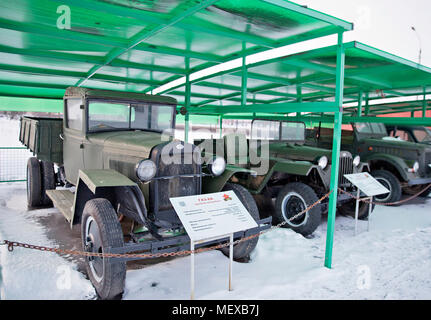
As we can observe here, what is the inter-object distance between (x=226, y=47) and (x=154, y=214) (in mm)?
3462

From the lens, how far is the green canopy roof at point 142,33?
12.4ft

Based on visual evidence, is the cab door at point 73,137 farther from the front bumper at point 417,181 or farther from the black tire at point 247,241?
the front bumper at point 417,181

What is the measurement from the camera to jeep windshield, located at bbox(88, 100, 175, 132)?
14.2ft

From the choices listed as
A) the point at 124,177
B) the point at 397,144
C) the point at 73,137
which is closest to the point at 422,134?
the point at 397,144

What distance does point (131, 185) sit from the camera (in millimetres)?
2979

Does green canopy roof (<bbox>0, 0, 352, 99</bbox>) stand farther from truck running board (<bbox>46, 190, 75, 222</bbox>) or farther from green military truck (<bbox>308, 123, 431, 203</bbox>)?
green military truck (<bbox>308, 123, 431, 203</bbox>)

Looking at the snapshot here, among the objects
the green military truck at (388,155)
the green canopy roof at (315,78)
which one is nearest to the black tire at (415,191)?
the green military truck at (388,155)

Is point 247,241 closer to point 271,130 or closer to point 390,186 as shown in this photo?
point 271,130

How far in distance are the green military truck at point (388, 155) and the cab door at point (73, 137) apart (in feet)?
17.2

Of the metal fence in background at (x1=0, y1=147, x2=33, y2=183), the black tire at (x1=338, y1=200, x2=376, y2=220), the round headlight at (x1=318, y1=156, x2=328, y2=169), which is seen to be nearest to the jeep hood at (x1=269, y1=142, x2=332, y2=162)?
the round headlight at (x1=318, y1=156, x2=328, y2=169)

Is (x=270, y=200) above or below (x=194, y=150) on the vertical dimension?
below
